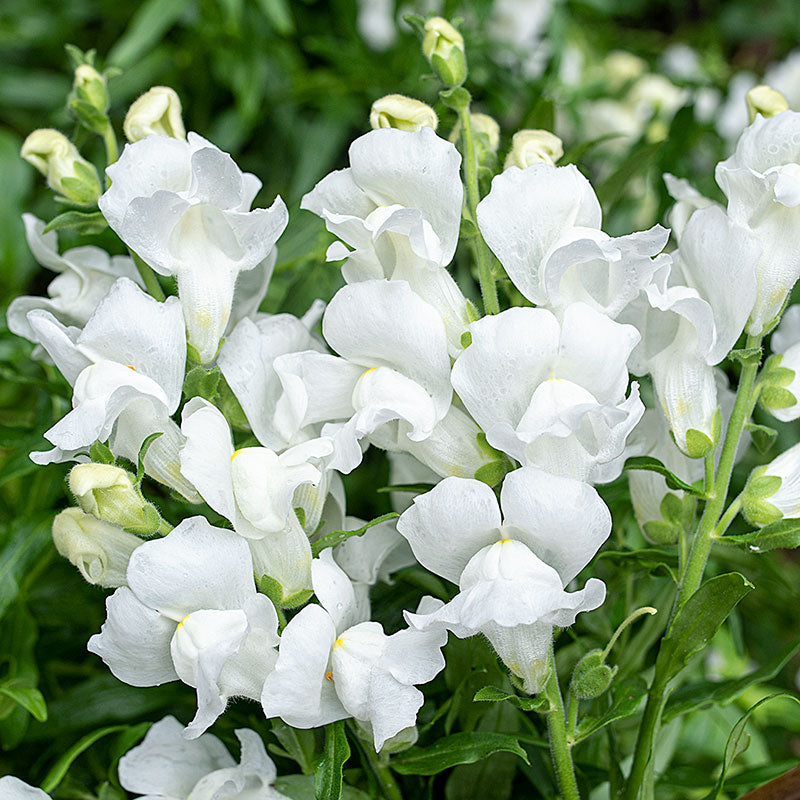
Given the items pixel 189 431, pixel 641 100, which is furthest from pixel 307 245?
pixel 641 100

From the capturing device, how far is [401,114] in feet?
1.64

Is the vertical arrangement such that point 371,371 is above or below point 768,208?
below

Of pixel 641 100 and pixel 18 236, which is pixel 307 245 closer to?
pixel 18 236

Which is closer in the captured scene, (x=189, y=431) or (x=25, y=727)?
(x=189, y=431)

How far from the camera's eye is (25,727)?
0.59m

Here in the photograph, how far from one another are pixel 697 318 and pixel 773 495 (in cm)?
10

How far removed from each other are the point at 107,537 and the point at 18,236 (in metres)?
0.69

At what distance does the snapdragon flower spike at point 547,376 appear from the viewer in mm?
428

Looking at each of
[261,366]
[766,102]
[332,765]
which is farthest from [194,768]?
[766,102]

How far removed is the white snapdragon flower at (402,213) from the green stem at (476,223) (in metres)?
Answer: 0.01

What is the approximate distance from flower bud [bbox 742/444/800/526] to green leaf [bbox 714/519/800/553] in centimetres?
1

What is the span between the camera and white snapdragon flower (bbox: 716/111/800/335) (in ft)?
1.59

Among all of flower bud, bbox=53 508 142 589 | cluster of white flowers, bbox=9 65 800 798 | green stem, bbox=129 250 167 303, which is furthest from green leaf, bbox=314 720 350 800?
green stem, bbox=129 250 167 303

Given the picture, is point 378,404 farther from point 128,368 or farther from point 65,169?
point 65,169
